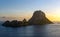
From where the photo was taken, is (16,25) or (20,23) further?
(20,23)

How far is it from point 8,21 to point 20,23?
10861 millimetres

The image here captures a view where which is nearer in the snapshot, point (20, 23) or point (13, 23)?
point (13, 23)

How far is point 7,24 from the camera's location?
15000 cm

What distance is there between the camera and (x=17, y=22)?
149 metres

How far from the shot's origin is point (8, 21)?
503ft

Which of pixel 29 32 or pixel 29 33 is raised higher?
pixel 29 32

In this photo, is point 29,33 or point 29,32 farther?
point 29,32

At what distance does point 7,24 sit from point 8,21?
4137mm

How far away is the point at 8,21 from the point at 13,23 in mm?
9521

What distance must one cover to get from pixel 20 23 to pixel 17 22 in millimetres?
7289

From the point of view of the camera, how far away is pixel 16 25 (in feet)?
481

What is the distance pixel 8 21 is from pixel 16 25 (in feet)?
34.9

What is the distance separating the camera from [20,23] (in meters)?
156

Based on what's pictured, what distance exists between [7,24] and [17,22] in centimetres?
888
